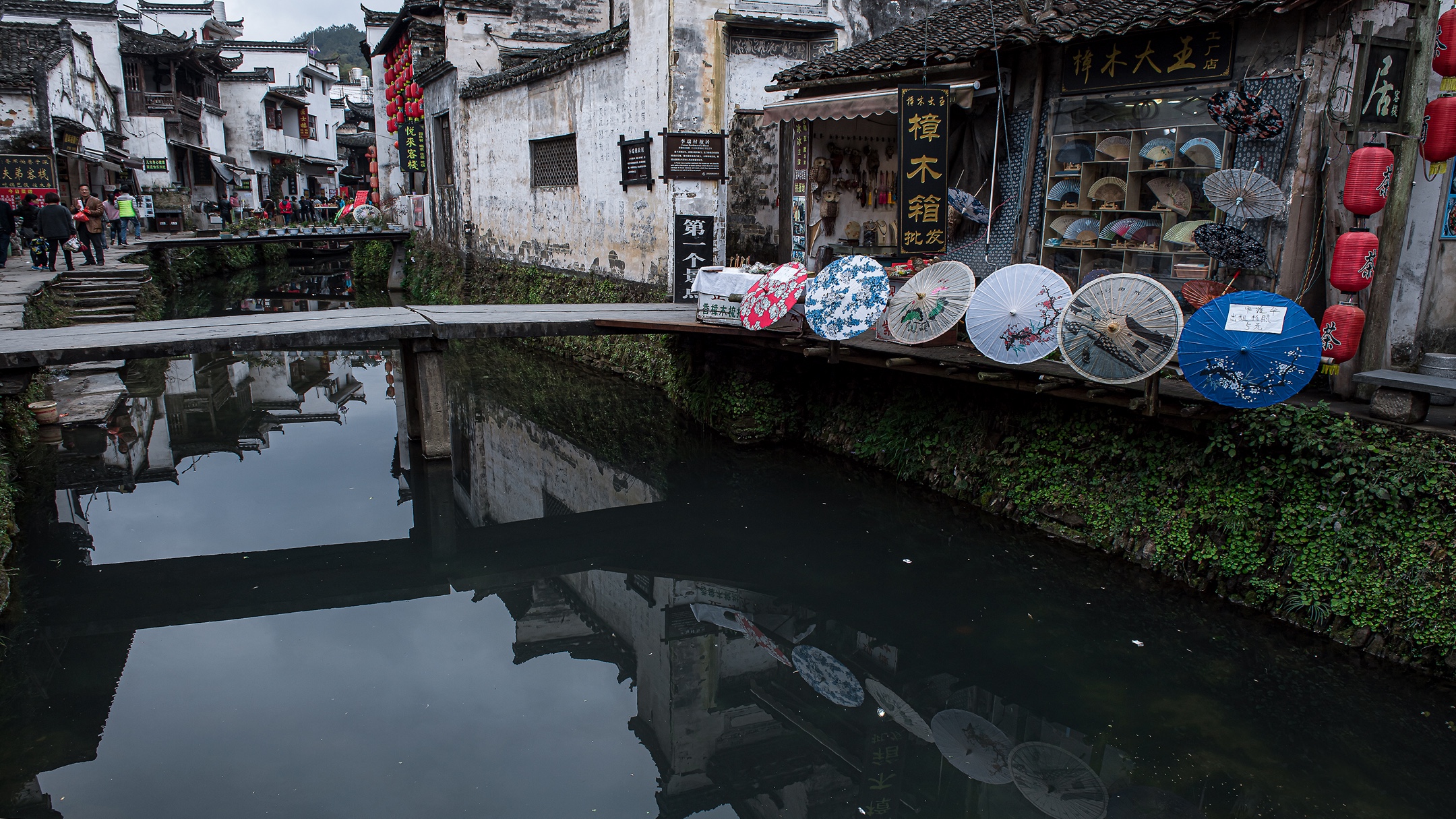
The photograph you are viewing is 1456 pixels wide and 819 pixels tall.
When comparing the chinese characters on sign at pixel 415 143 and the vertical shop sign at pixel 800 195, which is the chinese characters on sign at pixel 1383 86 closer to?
the vertical shop sign at pixel 800 195

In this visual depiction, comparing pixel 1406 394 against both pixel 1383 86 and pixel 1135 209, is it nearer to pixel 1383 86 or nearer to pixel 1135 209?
pixel 1383 86

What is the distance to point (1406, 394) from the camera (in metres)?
5.97

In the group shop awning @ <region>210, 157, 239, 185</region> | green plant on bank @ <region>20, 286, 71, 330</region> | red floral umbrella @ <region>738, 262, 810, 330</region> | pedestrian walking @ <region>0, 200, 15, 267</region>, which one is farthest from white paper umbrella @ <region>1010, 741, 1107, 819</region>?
shop awning @ <region>210, 157, 239, 185</region>

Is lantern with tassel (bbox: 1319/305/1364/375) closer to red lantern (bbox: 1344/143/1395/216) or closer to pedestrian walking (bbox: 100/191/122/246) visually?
red lantern (bbox: 1344/143/1395/216)

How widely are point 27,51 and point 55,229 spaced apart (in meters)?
9.20

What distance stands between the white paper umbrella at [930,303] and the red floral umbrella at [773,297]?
42.9 inches

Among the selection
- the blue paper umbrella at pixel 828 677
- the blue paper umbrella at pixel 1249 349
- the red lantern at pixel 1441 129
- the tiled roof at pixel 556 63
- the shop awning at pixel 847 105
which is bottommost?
the blue paper umbrella at pixel 828 677

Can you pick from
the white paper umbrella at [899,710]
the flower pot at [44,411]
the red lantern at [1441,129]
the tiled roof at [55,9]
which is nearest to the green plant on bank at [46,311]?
the flower pot at [44,411]

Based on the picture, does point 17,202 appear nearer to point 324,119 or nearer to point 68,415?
point 68,415

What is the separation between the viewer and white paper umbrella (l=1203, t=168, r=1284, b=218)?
6922 millimetres

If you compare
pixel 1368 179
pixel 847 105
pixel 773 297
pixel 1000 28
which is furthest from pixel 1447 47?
pixel 773 297

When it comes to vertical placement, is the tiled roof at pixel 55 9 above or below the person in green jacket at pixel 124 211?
above

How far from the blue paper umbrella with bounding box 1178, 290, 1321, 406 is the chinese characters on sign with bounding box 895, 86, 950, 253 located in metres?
3.16

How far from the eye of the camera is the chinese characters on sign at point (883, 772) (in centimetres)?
494
